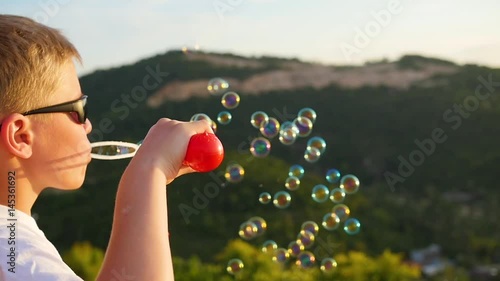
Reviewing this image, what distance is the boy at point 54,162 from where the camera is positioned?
55.4 inches

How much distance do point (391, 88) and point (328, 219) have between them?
21.6ft

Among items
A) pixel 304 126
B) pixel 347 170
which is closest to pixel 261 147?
pixel 304 126

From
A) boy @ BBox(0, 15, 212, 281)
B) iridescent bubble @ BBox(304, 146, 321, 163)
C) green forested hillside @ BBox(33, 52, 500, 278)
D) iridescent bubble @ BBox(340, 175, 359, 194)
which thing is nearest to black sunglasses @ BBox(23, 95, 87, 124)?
boy @ BBox(0, 15, 212, 281)

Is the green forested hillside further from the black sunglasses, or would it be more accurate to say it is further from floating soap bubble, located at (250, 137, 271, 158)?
the black sunglasses

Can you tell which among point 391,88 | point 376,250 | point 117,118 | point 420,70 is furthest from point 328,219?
point 420,70

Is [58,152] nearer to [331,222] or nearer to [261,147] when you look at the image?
[261,147]

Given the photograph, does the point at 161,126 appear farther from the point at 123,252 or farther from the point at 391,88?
the point at 391,88

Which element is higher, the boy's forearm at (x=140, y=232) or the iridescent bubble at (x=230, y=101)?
the boy's forearm at (x=140, y=232)

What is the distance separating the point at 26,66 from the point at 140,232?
0.44 metres

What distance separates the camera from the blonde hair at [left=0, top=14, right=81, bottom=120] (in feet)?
5.27

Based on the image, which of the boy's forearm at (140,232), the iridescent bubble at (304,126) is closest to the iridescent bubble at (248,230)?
the iridescent bubble at (304,126)

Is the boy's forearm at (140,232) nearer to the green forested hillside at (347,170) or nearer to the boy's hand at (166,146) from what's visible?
the boy's hand at (166,146)

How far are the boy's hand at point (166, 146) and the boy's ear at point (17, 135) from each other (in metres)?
0.26

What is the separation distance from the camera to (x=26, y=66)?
162cm
